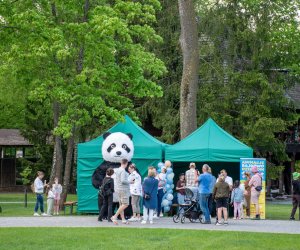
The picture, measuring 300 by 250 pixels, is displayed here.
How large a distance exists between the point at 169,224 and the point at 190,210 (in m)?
1.22

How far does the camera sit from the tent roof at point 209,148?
88.9ft

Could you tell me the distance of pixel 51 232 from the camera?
19.6 m

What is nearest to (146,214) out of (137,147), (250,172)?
(137,147)

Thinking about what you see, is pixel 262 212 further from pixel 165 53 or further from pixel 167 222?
pixel 165 53

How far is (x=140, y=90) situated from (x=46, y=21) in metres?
5.65

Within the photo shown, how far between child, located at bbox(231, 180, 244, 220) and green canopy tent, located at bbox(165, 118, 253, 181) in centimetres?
128

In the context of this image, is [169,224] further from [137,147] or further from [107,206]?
[137,147]

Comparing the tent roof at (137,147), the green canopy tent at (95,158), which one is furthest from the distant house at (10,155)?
the tent roof at (137,147)

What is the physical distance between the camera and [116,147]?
84.1 feet

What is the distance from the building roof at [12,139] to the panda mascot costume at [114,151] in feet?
108

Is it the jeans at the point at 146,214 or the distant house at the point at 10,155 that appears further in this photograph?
the distant house at the point at 10,155

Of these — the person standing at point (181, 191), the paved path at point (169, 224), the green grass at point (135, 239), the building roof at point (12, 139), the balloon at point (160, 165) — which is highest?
the building roof at point (12, 139)

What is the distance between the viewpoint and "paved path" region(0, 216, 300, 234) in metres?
21.5

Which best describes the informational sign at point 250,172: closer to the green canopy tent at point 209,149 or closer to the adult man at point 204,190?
the green canopy tent at point 209,149
